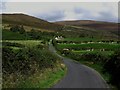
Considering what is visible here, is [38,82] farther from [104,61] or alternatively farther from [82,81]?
[104,61]

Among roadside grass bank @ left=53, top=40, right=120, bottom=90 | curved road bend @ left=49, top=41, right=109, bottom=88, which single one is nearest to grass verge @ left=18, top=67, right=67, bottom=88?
curved road bend @ left=49, top=41, right=109, bottom=88

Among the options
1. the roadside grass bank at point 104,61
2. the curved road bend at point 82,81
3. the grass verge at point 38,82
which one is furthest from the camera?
the roadside grass bank at point 104,61

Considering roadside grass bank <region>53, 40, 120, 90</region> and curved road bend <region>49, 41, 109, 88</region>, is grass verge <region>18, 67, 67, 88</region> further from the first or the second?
roadside grass bank <region>53, 40, 120, 90</region>

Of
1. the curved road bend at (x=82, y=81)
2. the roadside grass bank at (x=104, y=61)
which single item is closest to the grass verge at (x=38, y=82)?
the curved road bend at (x=82, y=81)

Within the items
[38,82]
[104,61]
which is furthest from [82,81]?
[104,61]

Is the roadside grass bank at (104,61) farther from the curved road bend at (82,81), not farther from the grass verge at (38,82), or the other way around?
the grass verge at (38,82)

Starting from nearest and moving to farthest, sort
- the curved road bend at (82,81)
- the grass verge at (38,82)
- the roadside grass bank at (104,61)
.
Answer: the grass verge at (38,82) → the curved road bend at (82,81) → the roadside grass bank at (104,61)

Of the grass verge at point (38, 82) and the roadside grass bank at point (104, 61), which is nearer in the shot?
the grass verge at point (38, 82)

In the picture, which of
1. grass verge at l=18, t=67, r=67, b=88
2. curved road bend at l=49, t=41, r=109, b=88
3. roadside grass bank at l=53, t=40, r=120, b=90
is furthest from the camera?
roadside grass bank at l=53, t=40, r=120, b=90

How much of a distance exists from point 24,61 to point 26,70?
2393 mm

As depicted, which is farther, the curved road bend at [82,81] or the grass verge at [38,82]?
the curved road bend at [82,81]

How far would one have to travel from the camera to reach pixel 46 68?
43594 mm

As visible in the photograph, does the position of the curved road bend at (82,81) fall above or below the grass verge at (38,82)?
below

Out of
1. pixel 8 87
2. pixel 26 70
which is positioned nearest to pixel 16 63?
pixel 26 70
